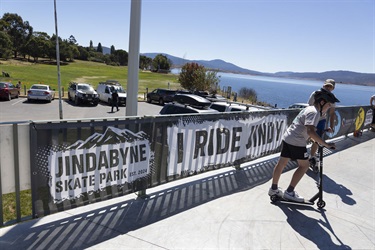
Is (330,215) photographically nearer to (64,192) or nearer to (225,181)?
(225,181)

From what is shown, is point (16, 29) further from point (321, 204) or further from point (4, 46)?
point (321, 204)

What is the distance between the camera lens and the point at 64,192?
3531 millimetres

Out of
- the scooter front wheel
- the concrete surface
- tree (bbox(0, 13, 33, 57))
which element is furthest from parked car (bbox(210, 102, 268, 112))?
tree (bbox(0, 13, 33, 57))

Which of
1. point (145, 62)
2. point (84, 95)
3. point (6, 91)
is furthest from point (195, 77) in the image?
point (145, 62)

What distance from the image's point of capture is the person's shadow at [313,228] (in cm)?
365

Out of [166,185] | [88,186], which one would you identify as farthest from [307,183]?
[88,186]

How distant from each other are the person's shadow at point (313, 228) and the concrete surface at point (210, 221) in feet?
0.05

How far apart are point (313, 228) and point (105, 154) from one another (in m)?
3.18

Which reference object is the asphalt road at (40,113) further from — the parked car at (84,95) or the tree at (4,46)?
the tree at (4,46)

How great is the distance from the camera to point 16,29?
100m

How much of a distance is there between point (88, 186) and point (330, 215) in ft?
12.4

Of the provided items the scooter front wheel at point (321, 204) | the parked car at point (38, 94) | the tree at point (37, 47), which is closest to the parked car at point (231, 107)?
the scooter front wheel at point (321, 204)

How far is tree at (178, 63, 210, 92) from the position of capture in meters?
38.8

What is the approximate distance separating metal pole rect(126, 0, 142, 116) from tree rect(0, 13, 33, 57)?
10805 cm
